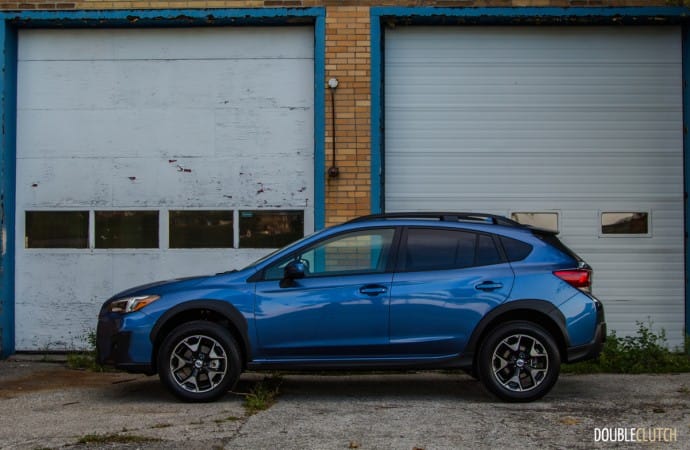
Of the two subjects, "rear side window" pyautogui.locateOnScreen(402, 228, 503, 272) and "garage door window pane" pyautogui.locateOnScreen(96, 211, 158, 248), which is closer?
"rear side window" pyautogui.locateOnScreen(402, 228, 503, 272)

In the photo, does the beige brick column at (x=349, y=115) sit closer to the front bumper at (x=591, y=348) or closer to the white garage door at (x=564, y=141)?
the white garage door at (x=564, y=141)

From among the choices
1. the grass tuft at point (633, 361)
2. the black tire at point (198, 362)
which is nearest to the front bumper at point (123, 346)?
the black tire at point (198, 362)

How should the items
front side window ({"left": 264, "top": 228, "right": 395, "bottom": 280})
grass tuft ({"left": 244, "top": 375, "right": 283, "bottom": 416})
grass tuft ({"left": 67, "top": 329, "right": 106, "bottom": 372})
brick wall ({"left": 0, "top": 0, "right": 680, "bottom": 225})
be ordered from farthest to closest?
brick wall ({"left": 0, "top": 0, "right": 680, "bottom": 225}) → grass tuft ({"left": 67, "top": 329, "right": 106, "bottom": 372}) → front side window ({"left": 264, "top": 228, "right": 395, "bottom": 280}) → grass tuft ({"left": 244, "top": 375, "right": 283, "bottom": 416})

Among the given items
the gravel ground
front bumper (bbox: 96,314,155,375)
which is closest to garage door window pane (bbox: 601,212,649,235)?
the gravel ground

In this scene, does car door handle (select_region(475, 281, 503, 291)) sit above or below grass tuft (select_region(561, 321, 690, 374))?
above

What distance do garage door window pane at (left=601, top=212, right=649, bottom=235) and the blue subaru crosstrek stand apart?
13.0 ft

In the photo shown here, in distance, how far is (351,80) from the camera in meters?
12.2

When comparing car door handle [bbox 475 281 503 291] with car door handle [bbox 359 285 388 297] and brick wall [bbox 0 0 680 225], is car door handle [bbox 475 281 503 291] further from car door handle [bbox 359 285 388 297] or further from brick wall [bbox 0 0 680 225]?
brick wall [bbox 0 0 680 225]

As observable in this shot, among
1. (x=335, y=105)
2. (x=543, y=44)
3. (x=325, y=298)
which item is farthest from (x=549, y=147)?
(x=325, y=298)

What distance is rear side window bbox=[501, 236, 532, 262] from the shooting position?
28.2 ft

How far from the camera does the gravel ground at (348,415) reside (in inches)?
273

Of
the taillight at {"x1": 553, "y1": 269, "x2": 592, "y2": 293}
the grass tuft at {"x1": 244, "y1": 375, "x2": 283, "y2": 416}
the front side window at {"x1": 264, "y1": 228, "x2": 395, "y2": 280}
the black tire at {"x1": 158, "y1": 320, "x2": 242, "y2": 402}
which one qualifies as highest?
the front side window at {"x1": 264, "y1": 228, "x2": 395, "y2": 280}

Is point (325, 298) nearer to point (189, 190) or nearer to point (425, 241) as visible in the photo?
point (425, 241)

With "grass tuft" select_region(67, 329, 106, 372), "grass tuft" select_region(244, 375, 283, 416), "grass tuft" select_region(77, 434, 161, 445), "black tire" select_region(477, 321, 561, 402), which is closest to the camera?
"grass tuft" select_region(77, 434, 161, 445)
